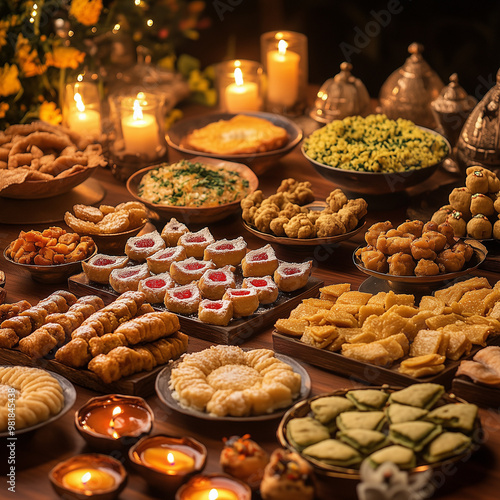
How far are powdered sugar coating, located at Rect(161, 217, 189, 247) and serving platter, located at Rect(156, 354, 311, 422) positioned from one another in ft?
2.57

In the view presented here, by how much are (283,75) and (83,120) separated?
3.47ft

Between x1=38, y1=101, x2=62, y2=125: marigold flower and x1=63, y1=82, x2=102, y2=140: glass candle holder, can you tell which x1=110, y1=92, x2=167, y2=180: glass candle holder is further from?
x1=38, y1=101, x2=62, y2=125: marigold flower

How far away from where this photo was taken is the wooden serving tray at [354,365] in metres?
1.74

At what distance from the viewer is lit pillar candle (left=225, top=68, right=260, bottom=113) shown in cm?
375

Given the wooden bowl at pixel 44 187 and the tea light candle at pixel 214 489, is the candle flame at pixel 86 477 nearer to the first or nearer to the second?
the tea light candle at pixel 214 489

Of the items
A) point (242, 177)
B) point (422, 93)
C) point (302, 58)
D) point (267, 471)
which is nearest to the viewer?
point (267, 471)

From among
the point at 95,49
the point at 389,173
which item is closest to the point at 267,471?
the point at 389,173

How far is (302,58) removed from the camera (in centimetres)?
382

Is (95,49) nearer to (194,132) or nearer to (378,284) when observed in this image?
(194,132)

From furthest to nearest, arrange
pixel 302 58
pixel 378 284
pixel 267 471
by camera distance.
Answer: pixel 302 58 → pixel 378 284 → pixel 267 471

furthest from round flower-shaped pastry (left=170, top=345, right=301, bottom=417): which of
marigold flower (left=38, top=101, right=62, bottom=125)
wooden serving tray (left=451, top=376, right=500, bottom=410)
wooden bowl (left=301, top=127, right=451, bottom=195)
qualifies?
marigold flower (left=38, top=101, right=62, bottom=125)

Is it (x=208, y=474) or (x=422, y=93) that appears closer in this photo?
(x=208, y=474)

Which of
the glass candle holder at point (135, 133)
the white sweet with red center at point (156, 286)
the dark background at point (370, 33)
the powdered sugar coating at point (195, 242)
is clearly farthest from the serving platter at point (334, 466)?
the dark background at point (370, 33)

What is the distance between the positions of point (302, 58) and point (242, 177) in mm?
1184
